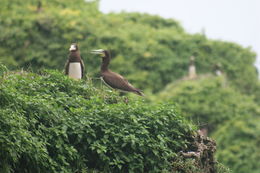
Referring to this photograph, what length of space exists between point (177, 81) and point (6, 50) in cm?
674

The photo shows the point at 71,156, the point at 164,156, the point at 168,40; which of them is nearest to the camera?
the point at 71,156

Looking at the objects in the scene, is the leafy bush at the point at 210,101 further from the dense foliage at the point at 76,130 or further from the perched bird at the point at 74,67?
the dense foliage at the point at 76,130

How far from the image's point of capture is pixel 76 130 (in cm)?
1037

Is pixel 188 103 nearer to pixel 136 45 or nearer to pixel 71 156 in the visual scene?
pixel 136 45

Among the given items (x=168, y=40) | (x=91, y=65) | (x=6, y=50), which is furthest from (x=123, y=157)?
(x=168, y=40)

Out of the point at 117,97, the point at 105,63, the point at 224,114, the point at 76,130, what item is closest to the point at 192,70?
the point at 224,114

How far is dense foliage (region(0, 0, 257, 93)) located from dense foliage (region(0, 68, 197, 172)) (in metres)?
15.1

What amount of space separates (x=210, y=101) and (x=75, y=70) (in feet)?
50.6

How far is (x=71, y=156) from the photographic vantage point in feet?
33.3

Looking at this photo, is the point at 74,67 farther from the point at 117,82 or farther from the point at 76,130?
the point at 76,130

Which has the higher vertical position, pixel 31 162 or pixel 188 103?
pixel 31 162

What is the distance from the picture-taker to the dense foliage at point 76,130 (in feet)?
31.0

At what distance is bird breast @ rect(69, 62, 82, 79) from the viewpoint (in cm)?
1348

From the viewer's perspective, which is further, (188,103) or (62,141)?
(188,103)
